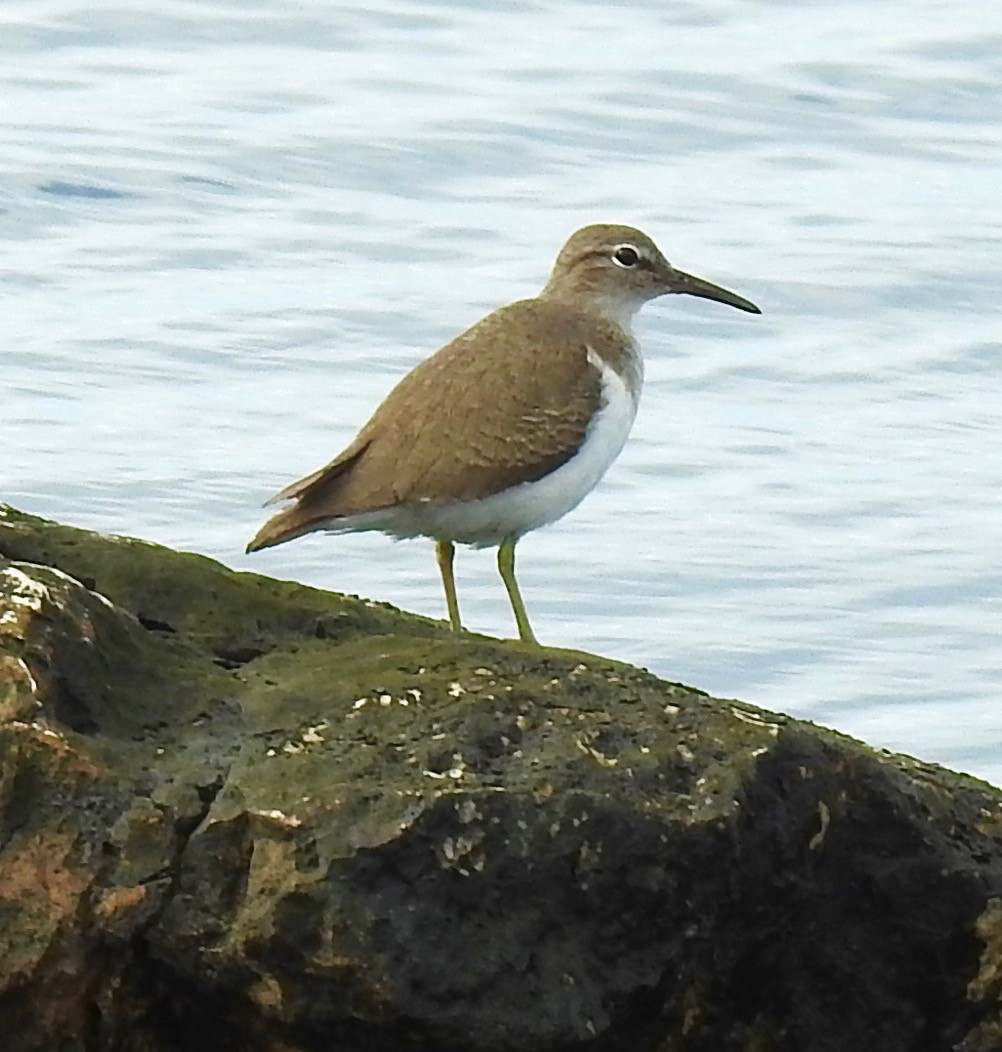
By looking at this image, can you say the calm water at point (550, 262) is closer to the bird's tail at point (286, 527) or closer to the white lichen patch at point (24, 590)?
the bird's tail at point (286, 527)

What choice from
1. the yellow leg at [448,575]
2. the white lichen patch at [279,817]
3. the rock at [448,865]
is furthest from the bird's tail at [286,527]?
the white lichen patch at [279,817]

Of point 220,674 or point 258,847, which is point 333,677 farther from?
point 258,847

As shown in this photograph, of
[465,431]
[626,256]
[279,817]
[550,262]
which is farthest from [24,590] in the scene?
[550,262]

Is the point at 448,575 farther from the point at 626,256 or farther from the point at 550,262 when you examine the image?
the point at 550,262

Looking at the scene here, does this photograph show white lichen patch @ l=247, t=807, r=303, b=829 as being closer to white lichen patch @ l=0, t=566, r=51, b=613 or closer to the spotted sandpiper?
white lichen patch @ l=0, t=566, r=51, b=613

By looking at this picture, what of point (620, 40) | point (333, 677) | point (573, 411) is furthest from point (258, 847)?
point (620, 40)

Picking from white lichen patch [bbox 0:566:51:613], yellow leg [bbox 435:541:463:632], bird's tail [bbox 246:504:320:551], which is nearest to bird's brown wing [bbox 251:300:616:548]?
bird's tail [bbox 246:504:320:551]
